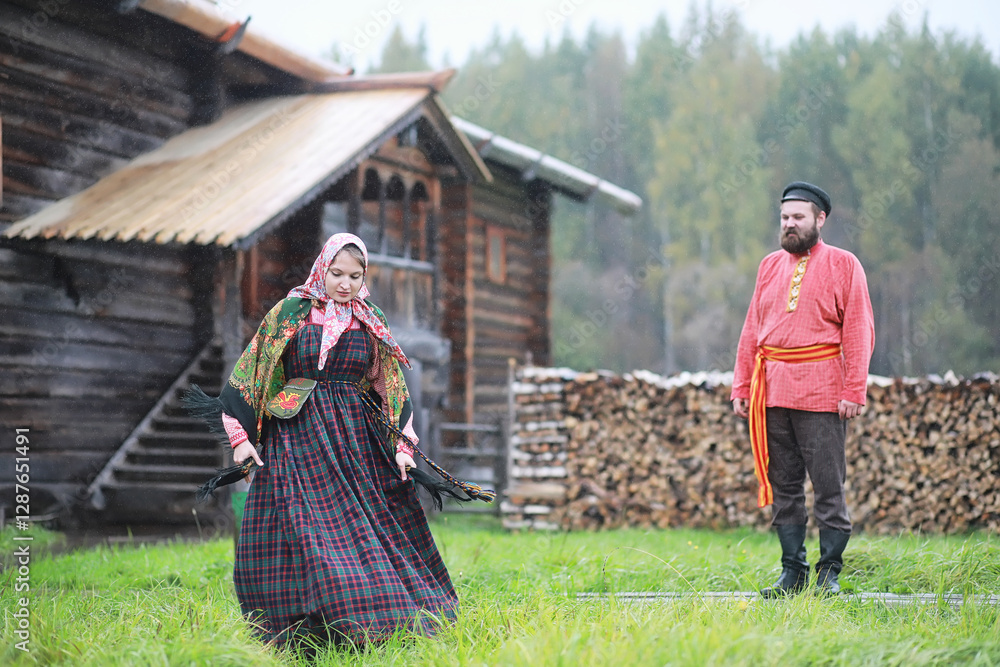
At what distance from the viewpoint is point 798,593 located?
4.15 meters

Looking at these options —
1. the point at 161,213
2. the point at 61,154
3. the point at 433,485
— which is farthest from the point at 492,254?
the point at 433,485

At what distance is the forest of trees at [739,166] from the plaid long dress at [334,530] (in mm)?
22078

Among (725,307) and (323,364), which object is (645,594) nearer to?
(323,364)

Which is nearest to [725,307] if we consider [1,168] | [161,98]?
[161,98]

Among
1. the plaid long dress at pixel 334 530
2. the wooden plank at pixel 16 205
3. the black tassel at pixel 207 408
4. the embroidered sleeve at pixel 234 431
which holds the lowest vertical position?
the plaid long dress at pixel 334 530

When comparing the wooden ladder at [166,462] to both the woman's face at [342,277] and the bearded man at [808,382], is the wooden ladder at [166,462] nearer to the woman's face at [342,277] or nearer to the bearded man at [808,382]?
the woman's face at [342,277]

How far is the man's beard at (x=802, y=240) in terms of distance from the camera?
14.3 feet

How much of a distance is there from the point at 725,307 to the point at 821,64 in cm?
949

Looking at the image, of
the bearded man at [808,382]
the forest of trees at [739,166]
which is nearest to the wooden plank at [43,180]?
Answer: the bearded man at [808,382]

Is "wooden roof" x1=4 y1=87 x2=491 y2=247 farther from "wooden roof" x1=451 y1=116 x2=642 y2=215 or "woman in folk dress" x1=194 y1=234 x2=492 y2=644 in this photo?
"woman in folk dress" x1=194 y1=234 x2=492 y2=644

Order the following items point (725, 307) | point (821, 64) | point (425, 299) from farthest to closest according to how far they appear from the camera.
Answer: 1. point (821, 64)
2. point (725, 307)
3. point (425, 299)

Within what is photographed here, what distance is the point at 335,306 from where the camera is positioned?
3.96 m

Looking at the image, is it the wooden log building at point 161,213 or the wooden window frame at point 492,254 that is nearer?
the wooden log building at point 161,213

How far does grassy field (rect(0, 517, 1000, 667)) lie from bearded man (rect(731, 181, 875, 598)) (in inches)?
14.1
